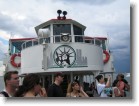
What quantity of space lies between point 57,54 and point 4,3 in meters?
0.71

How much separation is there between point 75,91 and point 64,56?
2.07 feet

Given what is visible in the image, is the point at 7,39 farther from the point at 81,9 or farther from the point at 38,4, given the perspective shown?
the point at 81,9

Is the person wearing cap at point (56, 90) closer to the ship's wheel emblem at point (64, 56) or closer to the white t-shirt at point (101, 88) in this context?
the white t-shirt at point (101, 88)

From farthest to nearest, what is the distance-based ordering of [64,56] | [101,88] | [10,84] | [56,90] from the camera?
1. [64,56]
2. [101,88]
3. [56,90]
4. [10,84]

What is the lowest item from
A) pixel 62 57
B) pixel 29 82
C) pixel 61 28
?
pixel 29 82

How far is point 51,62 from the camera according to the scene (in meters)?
2.63

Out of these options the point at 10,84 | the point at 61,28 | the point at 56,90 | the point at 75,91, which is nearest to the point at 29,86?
the point at 10,84

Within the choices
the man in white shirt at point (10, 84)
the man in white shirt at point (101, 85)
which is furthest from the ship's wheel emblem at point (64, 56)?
the man in white shirt at point (10, 84)

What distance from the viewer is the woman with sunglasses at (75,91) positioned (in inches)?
78.8

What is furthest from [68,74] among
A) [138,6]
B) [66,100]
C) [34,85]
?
[138,6]

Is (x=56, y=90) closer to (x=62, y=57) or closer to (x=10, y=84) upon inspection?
(x=10, y=84)

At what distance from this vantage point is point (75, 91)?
6.68 feet

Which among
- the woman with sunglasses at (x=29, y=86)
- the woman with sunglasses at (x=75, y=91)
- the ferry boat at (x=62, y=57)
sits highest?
the ferry boat at (x=62, y=57)

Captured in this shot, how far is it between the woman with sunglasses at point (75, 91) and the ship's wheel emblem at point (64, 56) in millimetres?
481
